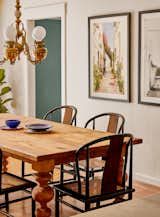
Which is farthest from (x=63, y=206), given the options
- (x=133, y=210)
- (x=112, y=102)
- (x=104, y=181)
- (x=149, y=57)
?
(x=133, y=210)

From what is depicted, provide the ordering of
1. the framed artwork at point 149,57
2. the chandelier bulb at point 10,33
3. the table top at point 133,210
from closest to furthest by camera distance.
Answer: the table top at point 133,210 < the chandelier bulb at point 10,33 < the framed artwork at point 149,57

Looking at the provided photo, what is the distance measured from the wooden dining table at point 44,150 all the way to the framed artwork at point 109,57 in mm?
1332

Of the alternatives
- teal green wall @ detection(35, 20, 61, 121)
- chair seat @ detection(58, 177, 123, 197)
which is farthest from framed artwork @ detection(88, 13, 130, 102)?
teal green wall @ detection(35, 20, 61, 121)

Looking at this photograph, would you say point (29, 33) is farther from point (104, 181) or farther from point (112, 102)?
point (104, 181)

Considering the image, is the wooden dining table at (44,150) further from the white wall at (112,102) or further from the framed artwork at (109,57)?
the framed artwork at (109,57)

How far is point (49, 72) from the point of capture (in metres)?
7.86

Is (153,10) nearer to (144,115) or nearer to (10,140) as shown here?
(144,115)

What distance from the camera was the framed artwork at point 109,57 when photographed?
17.5ft

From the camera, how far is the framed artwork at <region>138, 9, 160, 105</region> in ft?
16.3

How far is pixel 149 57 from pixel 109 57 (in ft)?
2.06

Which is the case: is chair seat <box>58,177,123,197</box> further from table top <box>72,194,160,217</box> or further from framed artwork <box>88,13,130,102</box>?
framed artwork <box>88,13,130,102</box>

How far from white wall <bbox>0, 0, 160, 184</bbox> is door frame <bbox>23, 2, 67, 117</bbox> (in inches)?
3.2

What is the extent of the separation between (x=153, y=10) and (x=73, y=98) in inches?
68.2

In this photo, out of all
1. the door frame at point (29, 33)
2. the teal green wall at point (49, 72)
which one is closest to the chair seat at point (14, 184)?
the door frame at point (29, 33)
